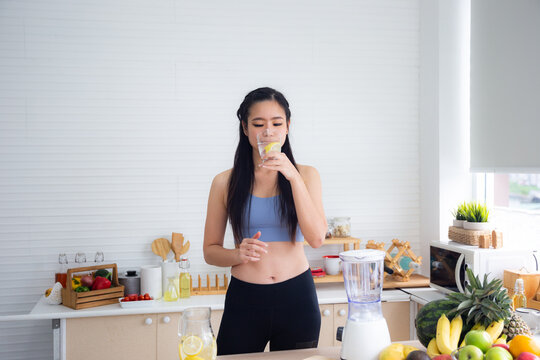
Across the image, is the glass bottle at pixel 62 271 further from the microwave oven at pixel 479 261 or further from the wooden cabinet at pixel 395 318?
the microwave oven at pixel 479 261

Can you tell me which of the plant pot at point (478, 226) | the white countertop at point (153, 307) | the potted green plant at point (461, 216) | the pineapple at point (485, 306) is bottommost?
the white countertop at point (153, 307)

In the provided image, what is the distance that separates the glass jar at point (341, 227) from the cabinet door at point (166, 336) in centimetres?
128

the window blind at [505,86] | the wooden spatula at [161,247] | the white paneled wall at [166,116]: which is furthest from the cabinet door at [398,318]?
the wooden spatula at [161,247]

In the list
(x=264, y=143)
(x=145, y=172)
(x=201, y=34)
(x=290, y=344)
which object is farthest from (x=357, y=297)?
(x=201, y=34)

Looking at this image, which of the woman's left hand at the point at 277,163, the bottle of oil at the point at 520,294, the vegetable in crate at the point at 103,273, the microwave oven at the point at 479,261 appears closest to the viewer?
the woman's left hand at the point at 277,163

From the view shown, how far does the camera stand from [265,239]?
2.12 metres

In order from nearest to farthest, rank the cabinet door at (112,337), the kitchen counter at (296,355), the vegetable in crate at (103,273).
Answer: the kitchen counter at (296,355) < the cabinet door at (112,337) < the vegetable in crate at (103,273)

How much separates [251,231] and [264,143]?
1.39ft

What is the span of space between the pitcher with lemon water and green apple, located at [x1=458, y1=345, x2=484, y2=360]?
2.29 ft

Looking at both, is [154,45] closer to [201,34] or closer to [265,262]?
[201,34]

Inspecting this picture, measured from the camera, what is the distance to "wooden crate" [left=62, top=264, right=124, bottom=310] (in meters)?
2.98

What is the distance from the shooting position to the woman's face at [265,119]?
2068 mm

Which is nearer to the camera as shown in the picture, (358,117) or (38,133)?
(38,133)

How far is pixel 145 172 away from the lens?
3.52 meters
